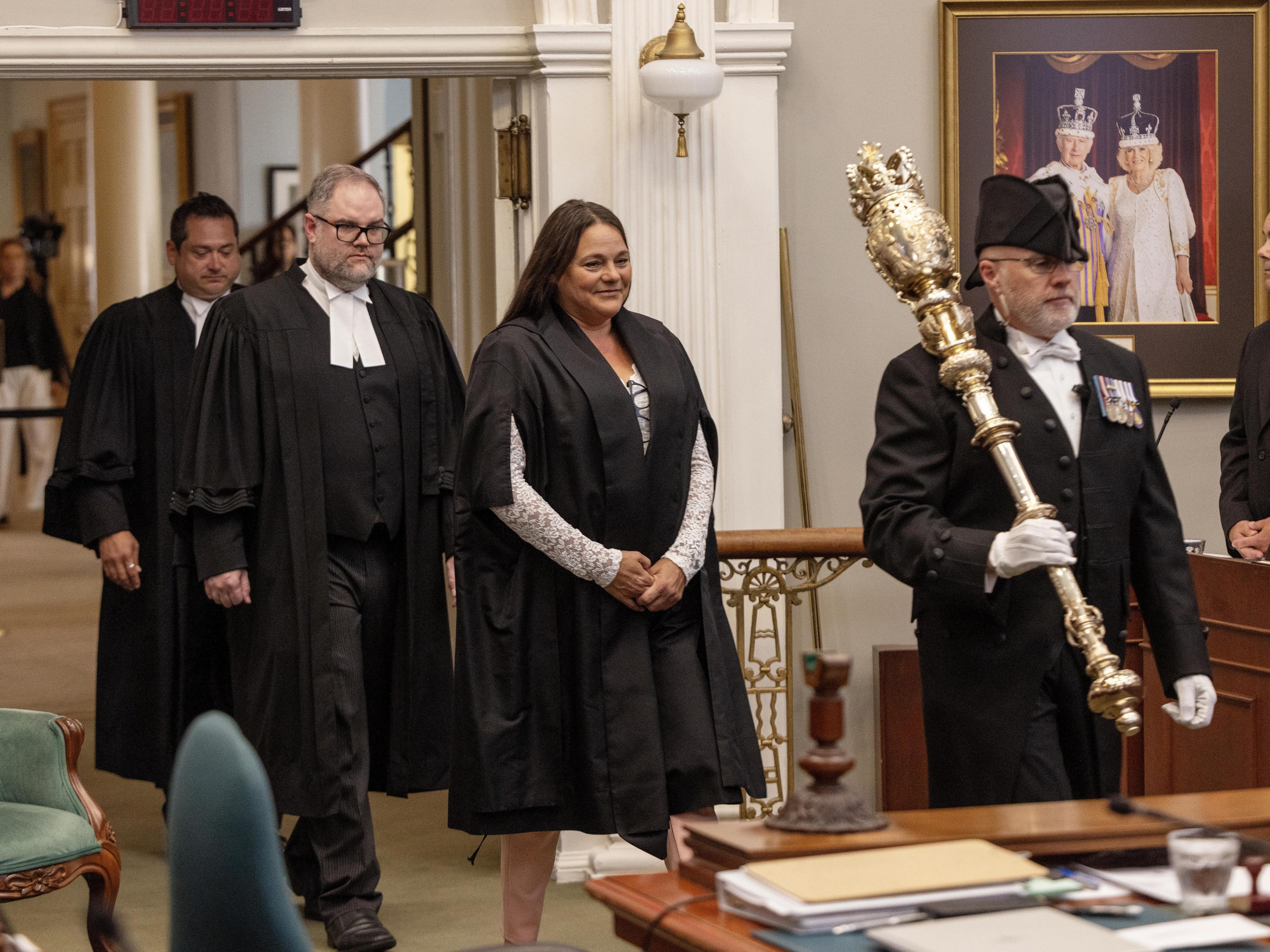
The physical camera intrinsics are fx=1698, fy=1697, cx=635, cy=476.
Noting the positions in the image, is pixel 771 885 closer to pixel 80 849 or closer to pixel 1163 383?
pixel 80 849

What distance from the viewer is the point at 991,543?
3148 mm

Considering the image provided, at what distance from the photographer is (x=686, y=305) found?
16.3ft

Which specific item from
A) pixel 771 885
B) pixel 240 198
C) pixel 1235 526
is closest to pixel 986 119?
pixel 1235 526

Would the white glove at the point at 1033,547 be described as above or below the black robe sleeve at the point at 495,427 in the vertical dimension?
below

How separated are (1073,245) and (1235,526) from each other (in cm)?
169

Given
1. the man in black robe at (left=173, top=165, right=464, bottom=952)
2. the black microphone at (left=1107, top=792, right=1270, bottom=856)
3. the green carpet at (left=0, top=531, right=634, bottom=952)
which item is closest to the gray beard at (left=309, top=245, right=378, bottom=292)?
the man in black robe at (left=173, top=165, right=464, bottom=952)

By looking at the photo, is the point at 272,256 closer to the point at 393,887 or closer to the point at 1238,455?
the point at 393,887

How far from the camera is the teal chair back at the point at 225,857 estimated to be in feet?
4.91

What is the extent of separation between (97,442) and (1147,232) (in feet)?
10.8

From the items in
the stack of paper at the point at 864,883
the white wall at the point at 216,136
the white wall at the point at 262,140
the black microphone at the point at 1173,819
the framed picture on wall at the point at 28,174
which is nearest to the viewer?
the stack of paper at the point at 864,883

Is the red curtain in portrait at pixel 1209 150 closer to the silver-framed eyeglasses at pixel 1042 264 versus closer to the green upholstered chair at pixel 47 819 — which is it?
the silver-framed eyeglasses at pixel 1042 264

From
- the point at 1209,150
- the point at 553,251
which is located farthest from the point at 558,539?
the point at 1209,150

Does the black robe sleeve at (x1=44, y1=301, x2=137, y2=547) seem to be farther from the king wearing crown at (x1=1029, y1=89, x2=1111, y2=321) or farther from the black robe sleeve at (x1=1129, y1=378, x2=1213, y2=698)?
the black robe sleeve at (x1=1129, y1=378, x2=1213, y2=698)

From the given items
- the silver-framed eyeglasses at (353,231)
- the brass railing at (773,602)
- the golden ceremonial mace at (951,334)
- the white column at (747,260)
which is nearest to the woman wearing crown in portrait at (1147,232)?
the white column at (747,260)
